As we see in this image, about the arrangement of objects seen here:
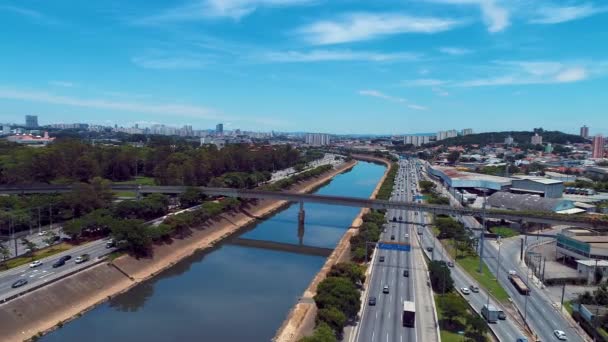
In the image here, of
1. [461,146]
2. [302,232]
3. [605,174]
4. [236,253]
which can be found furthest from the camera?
[461,146]

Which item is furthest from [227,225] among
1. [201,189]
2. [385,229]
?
[385,229]

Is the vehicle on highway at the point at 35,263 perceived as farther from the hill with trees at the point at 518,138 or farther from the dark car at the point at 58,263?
the hill with trees at the point at 518,138

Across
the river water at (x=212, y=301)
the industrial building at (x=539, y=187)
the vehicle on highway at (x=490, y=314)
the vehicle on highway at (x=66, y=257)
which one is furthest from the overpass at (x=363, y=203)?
the vehicle on highway at (x=66, y=257)

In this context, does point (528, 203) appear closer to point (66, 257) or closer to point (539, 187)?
point (539, 187)

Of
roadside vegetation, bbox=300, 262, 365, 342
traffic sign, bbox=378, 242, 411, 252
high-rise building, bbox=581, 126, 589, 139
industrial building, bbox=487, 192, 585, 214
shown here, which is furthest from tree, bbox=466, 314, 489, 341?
high-rise building, bbox=581, 126, 589, 139

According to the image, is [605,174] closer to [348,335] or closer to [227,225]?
[227,225]

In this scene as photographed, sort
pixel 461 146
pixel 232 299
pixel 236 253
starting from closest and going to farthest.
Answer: pixel 232 299 < pixel 236 253 < pixel 461 146

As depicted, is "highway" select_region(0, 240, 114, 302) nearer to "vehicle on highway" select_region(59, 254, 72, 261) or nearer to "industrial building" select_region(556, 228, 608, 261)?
"vehicle on highway" select_region(59, 254, 72, 261)
